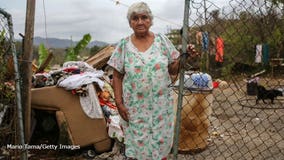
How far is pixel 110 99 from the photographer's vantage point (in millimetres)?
5230

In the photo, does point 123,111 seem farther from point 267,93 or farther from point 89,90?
point 267,93

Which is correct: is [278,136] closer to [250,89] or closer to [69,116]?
[69,116]

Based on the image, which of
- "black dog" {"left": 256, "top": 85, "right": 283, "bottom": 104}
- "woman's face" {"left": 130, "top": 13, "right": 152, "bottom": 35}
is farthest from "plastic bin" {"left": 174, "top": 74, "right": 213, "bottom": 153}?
"black dog" {"left": 256, "top": 85, "right": 283, "bottom": 104}

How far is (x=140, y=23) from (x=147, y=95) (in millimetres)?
541

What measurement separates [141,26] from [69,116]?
8.77ft

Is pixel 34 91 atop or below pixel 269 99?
atop

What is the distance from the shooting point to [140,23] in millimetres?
2340

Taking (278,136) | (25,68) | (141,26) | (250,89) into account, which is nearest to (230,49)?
(250,89)

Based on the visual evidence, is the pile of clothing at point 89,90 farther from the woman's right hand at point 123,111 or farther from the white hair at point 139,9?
the white hair at point 139,9

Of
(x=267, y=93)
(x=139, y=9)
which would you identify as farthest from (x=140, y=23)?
(x=267, y=93)

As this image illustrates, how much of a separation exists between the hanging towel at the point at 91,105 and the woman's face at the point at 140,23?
2.45 metres

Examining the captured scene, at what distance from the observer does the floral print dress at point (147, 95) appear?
7.63 feet

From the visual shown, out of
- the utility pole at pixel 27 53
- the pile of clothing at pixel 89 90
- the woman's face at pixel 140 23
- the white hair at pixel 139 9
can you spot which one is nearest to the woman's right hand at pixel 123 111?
the woman's face at pixel 140 23

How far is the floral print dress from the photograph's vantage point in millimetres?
2324
